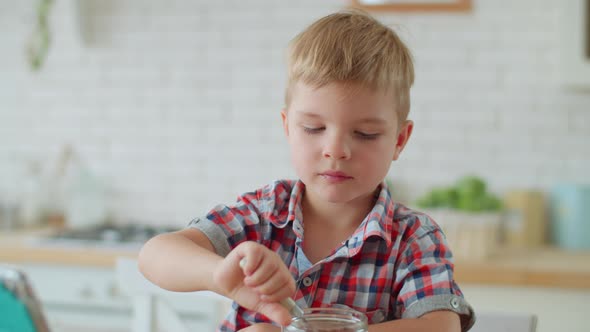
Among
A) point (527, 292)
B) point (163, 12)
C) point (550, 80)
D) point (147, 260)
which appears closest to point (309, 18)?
point (163, 12)

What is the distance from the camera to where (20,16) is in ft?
11.0

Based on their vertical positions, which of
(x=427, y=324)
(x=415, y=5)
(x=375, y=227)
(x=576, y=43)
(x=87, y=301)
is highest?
(x=415, y=5)

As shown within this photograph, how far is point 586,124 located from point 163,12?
5.93ft

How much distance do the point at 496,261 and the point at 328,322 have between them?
1.80 meters

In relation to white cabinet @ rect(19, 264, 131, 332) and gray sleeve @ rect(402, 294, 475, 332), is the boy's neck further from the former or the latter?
white cabinet @ rect(19, 264, 131, 332)

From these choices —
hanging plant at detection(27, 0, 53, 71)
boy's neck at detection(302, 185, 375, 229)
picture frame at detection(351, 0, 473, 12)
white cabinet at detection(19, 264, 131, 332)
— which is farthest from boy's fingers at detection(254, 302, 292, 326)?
hanging plant at detection(27, 0, 53, 71)

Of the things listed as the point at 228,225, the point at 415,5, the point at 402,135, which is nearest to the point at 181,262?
the point at 228,225

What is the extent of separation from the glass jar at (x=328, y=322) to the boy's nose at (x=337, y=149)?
26 centimetres

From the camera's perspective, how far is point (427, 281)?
1059 millimetres

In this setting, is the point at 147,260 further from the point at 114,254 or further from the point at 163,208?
the point at 163,208

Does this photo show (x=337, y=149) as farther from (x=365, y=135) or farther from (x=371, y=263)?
(x=371, y=263)

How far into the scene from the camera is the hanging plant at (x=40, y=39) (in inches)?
122

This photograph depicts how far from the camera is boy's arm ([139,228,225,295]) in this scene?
91cm

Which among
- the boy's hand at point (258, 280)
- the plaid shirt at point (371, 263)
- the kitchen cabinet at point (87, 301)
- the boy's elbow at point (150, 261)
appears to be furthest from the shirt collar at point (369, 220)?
the kitchen cabinet at point (87, 301)
